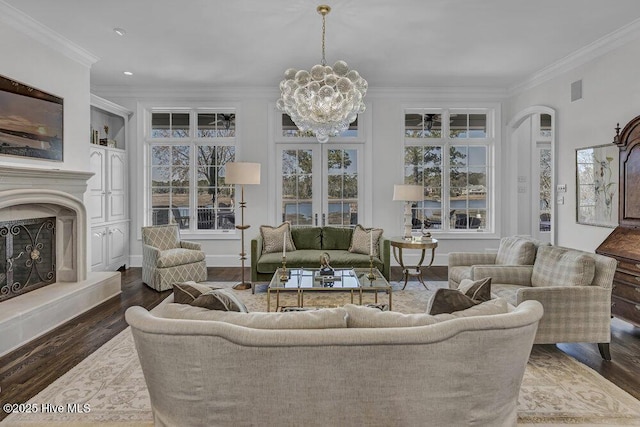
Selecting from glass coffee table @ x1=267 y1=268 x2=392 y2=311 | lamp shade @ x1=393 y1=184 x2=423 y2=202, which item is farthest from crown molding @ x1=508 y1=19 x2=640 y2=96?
glass coffee table @ x1=267 y1=268 x2=392 y2=311

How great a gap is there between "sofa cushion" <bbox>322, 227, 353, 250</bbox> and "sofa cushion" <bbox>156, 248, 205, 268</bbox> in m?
1.77

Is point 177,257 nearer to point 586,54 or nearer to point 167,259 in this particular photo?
point 167,259

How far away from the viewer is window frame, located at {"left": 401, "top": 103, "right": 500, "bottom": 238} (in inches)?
252

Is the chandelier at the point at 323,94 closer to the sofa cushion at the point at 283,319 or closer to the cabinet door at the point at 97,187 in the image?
the sofa cushion at the point at 283,319

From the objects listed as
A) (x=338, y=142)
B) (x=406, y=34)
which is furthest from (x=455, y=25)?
(x=338, y=142)

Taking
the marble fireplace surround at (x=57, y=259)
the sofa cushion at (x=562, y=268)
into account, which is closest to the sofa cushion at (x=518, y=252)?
the sofa cushion at (x=562, y=268)

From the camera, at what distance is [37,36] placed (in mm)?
3924

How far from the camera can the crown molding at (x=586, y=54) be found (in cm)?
394

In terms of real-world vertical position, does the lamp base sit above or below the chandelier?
below

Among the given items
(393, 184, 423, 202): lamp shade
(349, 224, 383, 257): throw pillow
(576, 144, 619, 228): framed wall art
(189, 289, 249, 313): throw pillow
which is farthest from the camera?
(393, 184, 423, 202): lamp shade

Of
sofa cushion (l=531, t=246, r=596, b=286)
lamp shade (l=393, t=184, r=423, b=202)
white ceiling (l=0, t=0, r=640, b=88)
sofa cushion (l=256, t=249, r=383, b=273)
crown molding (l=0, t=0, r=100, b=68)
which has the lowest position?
sofa cushion (l=256, t=249, r=383, b=273)

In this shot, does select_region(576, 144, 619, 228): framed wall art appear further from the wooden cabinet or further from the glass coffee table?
the glass coffee table

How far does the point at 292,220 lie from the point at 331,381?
4.99 meters

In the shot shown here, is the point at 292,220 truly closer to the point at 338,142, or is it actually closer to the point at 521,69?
the point at 338,142
